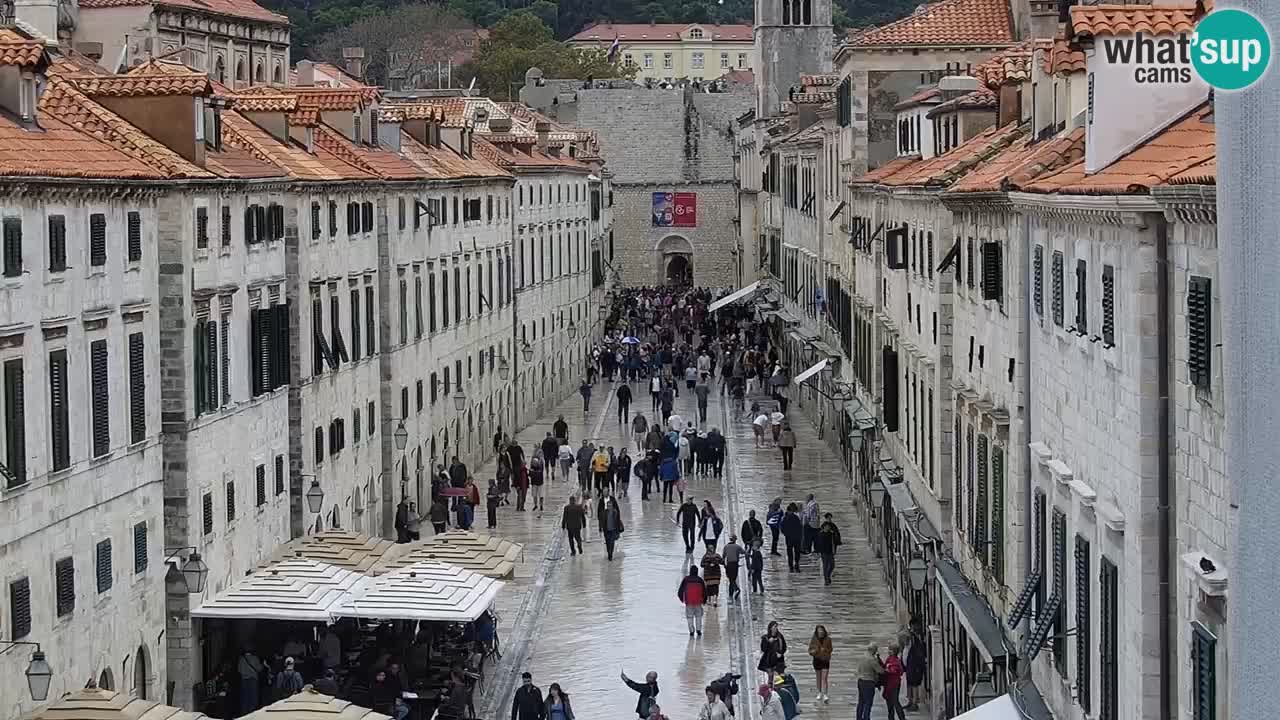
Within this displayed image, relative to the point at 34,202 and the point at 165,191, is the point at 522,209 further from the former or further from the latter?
the point at 34,202

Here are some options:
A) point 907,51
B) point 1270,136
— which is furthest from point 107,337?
point 907,51

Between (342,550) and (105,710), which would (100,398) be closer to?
(105,710)

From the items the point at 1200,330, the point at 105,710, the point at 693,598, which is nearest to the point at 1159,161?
the point at 1200,330

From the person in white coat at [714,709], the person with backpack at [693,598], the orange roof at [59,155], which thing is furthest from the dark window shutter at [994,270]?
the person with backpack at [693,598]

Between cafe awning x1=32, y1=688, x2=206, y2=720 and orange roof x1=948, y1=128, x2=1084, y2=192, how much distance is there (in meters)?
9.64

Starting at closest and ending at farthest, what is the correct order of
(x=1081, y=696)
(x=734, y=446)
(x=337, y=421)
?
(x=1081, y=696)
(x=337, y=421)
(x=734, y=446)

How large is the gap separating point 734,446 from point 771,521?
58.9 feet

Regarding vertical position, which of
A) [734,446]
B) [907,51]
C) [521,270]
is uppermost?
[907,51]

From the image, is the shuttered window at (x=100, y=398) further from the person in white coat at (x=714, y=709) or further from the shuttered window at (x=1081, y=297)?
the shuttered window at (x=1081, y=297)

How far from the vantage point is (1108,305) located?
17078 millimetres

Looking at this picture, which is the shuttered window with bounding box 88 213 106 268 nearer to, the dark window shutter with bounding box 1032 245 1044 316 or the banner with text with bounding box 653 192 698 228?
the dark window shutter with bounding box 1032 245 1044 316

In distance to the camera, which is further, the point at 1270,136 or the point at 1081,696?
→ the point at 1081,696

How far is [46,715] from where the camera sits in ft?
72.3

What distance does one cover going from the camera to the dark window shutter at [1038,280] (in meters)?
21.4
